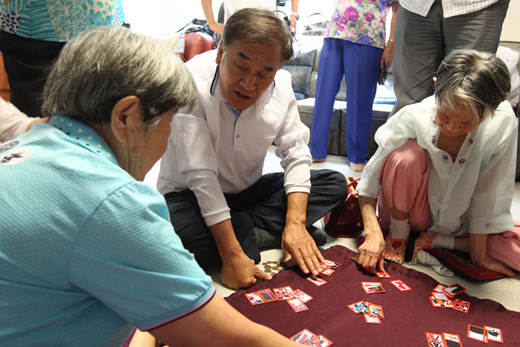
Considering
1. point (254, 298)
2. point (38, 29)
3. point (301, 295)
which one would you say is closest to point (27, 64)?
point (38, 29)

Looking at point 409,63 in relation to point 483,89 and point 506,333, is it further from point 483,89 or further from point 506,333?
point 506,333

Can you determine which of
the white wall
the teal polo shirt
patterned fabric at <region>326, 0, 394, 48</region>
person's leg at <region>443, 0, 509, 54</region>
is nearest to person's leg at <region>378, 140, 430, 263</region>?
person's leg at <region>443, 0, 509, 54</region>

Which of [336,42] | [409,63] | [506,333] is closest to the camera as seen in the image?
[506,333]

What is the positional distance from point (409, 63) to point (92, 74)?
7.79 ft

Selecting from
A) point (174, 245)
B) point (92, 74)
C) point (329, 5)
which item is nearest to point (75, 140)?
point (92, 74)

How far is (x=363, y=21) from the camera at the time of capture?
136 inches

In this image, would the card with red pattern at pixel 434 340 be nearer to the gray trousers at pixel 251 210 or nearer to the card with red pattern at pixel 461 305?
the card with red pattern at pixel 461 305

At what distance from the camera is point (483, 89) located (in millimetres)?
1675

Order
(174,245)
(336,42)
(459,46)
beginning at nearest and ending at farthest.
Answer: (174,245)
(459,46)
(336,42)

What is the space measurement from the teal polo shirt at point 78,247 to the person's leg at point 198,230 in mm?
1120

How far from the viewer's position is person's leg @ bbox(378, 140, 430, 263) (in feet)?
6.70

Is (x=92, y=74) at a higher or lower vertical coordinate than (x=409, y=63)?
higher

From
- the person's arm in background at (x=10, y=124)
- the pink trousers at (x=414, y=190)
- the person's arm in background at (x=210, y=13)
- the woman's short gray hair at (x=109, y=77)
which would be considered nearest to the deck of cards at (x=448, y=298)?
the pink trousers at (x=414, y=190)

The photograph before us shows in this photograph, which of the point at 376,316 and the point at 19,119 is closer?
the point at 19,119
